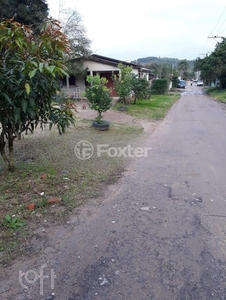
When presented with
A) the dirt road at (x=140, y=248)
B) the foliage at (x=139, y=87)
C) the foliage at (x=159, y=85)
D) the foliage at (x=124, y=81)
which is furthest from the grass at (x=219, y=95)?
the dirt road at (x=140, y=248)

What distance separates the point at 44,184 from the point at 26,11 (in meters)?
16.5

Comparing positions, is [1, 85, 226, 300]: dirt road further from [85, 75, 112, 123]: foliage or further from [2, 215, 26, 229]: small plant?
[85, 75, 112, 123]: foliage

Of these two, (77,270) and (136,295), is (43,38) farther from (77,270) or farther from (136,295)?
(136,295)

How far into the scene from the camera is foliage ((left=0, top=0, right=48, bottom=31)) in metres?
15.4

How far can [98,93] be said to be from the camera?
Answer: 9055 mm

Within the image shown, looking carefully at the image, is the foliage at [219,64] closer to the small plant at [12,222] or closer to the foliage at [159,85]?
the foliage at [159,85]

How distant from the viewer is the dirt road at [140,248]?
216 cm

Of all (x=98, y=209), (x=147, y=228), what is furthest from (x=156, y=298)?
(x=98, y=209)

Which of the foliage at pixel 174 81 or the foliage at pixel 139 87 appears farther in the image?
the foliage at pixel 174 81

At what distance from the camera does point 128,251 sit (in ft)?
8.72

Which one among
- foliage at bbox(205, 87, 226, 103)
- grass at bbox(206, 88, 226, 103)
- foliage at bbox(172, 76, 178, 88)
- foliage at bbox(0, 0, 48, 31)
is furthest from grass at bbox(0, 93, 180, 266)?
foliage at bbox(172, 76, 178, 88)

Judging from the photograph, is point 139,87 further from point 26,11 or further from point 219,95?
point 219,95

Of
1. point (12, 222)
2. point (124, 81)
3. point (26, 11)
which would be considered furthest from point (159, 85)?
point (12, 222)

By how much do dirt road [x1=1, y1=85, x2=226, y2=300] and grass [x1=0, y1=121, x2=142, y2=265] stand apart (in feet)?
0.95
